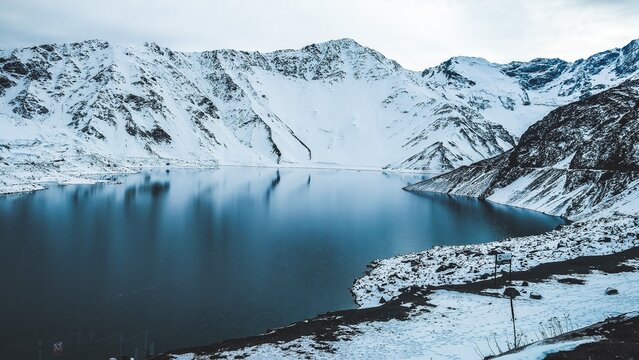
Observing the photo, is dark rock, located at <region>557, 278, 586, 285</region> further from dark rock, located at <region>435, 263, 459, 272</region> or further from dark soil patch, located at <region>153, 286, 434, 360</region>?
dark rock, located at <region>435, 263, 459, 272</region>

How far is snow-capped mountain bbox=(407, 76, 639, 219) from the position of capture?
293ft

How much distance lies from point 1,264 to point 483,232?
70.8m

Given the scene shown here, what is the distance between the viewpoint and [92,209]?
9250cm

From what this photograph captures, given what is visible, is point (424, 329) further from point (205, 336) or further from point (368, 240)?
point (368, 240)

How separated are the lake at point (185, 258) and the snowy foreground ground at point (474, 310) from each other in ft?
23.9

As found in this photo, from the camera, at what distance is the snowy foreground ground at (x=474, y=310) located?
25516 mm

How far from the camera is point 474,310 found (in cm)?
3225

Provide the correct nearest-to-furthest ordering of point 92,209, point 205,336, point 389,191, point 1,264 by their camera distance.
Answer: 1. point 205,336
2. point 1,264
3. point 92,209
4. point 389,191

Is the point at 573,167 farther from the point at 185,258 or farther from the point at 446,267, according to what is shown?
the point at 185,258

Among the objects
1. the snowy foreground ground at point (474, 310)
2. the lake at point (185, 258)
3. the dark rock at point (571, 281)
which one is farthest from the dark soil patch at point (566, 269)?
the lake at point (185, 258)

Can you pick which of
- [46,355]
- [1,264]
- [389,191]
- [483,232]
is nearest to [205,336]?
[46,355]

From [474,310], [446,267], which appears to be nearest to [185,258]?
[446,267]

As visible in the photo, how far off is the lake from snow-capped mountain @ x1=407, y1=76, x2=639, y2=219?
926 centimetres

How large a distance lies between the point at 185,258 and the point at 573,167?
93.5 metres
